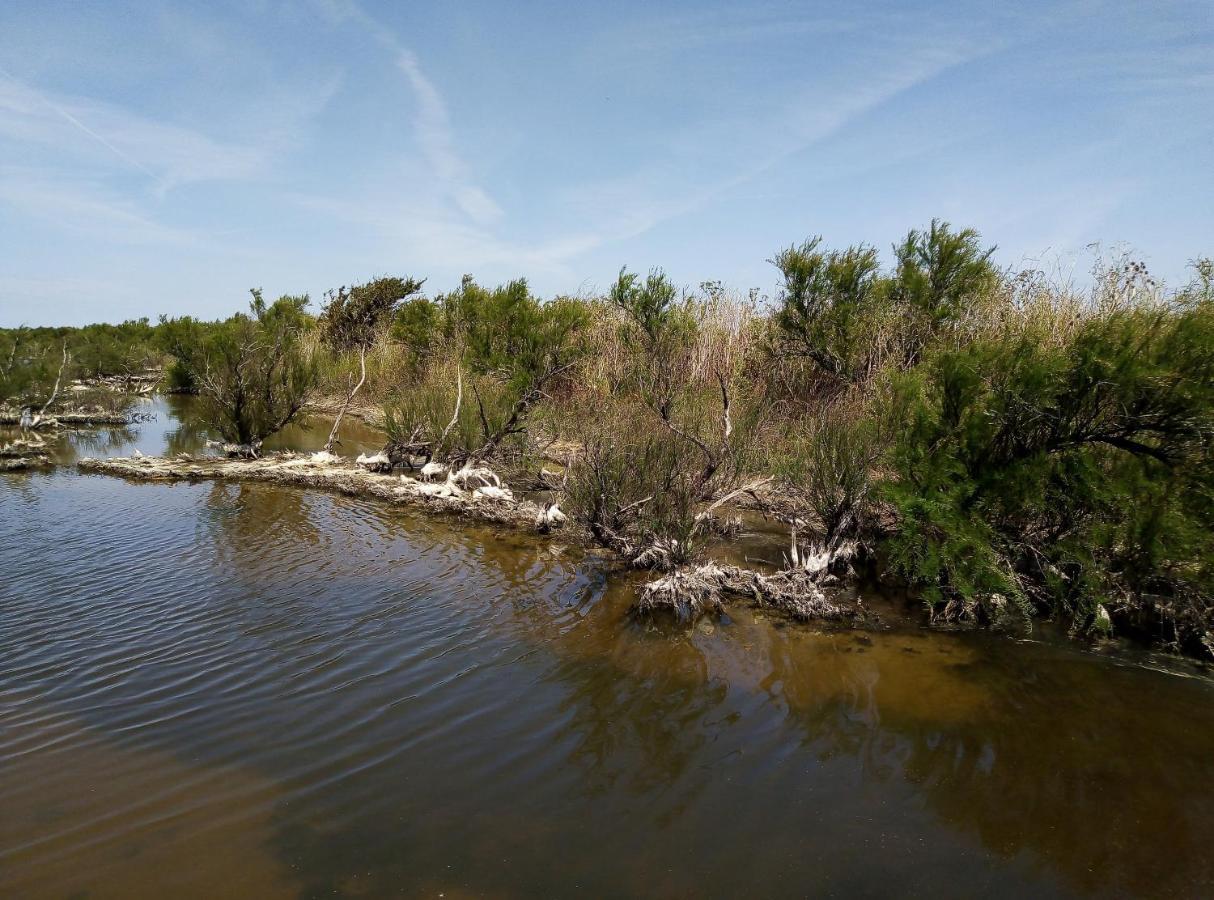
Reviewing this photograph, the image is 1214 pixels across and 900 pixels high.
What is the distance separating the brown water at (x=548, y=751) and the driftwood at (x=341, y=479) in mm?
2931

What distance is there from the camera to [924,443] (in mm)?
7035

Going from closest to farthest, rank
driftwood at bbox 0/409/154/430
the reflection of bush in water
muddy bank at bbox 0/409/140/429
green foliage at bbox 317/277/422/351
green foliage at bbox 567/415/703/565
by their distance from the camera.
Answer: the reflection of bush in water → green foliage at bbox 567/415/703/565 → driftwood at bbox 0/409/154/430 → muddy bank at bbox 0/409/140/429 → green foliage at bbox 317/277/422/351

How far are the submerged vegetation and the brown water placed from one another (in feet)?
2.39

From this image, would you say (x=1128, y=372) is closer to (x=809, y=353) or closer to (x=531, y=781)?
(x=531, y=781)

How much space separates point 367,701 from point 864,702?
3851 millimetres

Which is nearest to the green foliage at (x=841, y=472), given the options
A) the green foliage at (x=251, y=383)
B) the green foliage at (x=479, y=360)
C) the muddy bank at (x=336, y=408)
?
the green foliage at (x=479, y=360)

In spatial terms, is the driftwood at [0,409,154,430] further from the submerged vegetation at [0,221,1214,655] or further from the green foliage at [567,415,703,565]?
the green foliage at [567,415,703,565]

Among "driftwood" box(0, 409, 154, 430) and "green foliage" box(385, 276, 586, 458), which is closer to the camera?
"green foliage" box(385, 276, 586, 458)

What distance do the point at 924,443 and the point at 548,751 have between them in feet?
16.6

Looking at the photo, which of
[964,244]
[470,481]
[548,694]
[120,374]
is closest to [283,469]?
[470,481]

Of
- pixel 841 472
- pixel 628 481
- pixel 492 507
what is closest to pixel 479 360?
pixel 492 507

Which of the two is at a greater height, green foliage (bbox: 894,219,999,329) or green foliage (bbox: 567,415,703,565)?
green foliage (bbox: 894,219,999,329)

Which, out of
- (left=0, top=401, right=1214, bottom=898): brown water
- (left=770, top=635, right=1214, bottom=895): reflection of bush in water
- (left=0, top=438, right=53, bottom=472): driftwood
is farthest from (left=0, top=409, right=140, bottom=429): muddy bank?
(left=770, top=635, right=1214, bottom=895): reflection of bush in water

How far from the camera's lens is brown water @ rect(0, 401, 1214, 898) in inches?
134
